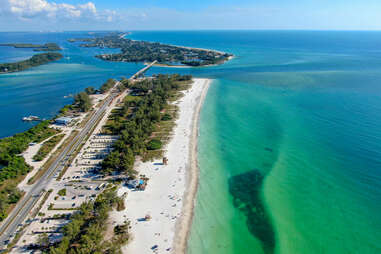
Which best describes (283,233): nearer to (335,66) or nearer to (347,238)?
(347,238)

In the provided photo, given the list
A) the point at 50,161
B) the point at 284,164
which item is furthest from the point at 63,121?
the point at 284,164

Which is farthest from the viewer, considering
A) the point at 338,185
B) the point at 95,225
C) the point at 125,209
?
the point at 338,185

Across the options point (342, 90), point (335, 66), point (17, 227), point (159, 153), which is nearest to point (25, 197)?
point (17, 227)

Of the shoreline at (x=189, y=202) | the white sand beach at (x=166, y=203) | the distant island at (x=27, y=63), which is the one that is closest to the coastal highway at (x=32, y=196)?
the white sand beach at (x=166, y=203)

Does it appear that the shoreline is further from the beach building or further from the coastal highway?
the beach building

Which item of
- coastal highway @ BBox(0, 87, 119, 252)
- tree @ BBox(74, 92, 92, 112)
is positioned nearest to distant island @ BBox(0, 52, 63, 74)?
tree @ BBox(74, 92, 92, 112)

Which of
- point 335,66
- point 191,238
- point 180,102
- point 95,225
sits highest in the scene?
point 335,66

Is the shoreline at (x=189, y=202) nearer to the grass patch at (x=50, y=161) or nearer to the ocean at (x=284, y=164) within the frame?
the ocean at (x=284, y=164)
